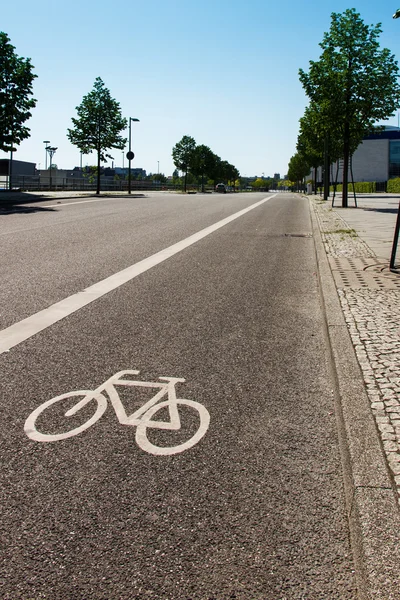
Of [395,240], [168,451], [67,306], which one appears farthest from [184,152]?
[168,451]

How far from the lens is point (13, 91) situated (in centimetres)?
2866

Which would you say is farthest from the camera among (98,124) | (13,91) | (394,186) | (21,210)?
(394,186)

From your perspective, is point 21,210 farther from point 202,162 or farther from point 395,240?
point 202,162

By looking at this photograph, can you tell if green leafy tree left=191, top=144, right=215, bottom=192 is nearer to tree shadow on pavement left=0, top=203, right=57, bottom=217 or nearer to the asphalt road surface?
tree shadow on pavement left=0, top=203, right=57, bottom=217

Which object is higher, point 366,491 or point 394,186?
point 394,186

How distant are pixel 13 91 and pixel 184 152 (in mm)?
59805

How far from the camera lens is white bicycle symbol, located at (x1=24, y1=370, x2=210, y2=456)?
2928mm

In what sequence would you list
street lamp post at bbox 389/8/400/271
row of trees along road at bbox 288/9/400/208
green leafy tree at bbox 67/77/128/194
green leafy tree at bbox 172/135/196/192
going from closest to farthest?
street lamp post at bbox 389/8/400/271 < row of trees along road at bbox 288/9/400/208 < green leafy tree at bbox 67/77/128/194 < green leafy tree at bbox 172/135/196/192

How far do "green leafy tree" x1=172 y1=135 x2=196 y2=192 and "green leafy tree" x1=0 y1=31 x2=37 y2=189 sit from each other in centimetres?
5868

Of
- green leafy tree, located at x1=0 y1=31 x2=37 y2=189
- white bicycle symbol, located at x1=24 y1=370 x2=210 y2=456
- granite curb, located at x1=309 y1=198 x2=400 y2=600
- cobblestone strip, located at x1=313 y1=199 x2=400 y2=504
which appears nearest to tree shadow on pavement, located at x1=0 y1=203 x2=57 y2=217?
green leafy tree, located at x1=0 y1=31 x2=37 y2=189

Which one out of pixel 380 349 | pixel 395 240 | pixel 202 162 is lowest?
pixel 380 349

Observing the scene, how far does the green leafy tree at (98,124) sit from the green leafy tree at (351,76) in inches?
858

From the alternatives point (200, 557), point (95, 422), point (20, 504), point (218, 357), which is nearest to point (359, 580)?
point (200, 557)

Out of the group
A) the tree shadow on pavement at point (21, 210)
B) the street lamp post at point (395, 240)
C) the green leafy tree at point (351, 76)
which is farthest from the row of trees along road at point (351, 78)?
the street lamp post at point (395, 240)
